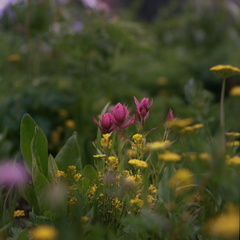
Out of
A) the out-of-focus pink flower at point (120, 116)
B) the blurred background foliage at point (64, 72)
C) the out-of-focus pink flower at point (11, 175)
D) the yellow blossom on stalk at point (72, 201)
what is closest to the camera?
the yellow blossom on stalk at point (72, 201)

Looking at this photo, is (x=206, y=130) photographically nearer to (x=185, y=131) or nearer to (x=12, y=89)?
(x=185, y=131)

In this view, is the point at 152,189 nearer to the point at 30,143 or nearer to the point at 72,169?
the point at 72,169

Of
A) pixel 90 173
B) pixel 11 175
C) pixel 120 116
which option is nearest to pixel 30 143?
pixel 11 175

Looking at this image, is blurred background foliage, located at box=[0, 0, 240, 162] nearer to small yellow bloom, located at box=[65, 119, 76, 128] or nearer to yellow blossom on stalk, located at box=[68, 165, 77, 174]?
small yellow bloom, located at box=[65, 119, 76, 128]

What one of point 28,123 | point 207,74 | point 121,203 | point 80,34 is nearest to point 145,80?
point 207,74

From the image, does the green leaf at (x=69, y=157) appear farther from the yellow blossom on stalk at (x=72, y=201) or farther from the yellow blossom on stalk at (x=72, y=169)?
the yellow blossom on stalk at (x=72, y=201)

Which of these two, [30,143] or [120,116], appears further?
[30,143]

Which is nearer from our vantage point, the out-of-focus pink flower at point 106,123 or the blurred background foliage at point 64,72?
the out-of-focus pink flower at point 106,123

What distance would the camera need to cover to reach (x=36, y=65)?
11.3 feet

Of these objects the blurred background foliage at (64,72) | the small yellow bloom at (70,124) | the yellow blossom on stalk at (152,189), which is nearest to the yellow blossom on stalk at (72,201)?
the yellow blossom on stalk at (152,189)

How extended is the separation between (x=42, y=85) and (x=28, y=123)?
139cm

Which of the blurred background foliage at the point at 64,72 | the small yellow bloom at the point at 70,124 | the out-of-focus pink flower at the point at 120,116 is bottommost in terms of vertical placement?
the small yellow bloom at the point at 70,124

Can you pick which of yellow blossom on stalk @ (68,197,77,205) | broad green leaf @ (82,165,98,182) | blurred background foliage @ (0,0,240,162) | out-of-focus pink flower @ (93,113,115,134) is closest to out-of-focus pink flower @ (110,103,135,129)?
out-of-focus pink flower @ (93,113,115,134)

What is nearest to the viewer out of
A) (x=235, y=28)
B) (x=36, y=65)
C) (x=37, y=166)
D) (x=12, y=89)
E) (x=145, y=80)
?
(x=37, y=166)
